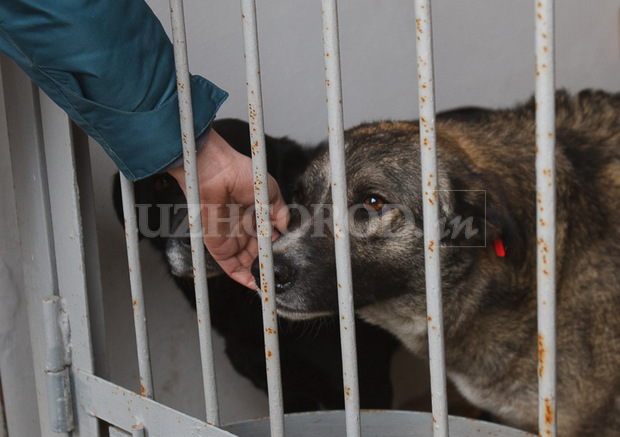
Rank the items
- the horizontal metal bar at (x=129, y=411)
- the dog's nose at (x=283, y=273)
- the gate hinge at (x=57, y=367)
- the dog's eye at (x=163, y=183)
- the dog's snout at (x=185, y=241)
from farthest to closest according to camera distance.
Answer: the dog's eye at (x=163, y=183)
the dog's snout at (x=185, y=241)
the dog's nose at (x=283, y=273)
the gate hinge at (x=57, y=367)
the horizontal metal bar at (x=129, y=411)

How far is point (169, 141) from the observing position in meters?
1.60

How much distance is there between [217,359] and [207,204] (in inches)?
65.1

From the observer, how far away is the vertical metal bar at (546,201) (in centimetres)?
98

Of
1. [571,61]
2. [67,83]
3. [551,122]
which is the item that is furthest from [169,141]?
[571,61]

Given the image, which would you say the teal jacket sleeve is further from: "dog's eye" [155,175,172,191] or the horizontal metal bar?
"dog's eye" [155,175,172,191]

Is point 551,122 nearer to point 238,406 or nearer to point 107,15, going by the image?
point 107,15

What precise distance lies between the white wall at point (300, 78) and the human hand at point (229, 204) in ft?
2.64

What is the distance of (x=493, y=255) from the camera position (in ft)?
7.62

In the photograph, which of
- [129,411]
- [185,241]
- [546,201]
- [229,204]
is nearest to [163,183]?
[185,241]

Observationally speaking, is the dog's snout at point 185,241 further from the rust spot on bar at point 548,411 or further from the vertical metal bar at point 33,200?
the rust spot on bar at point 548,411

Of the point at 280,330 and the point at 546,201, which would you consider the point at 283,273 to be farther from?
the point at 546,201

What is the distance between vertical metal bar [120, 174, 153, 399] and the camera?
1694 mm

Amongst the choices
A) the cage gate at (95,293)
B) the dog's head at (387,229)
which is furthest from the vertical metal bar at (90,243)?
the dog's head at (387,229)

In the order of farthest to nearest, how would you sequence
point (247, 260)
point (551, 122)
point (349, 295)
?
1. point (247, 260)
2. point (349, 295)
3. point (551, 122)
